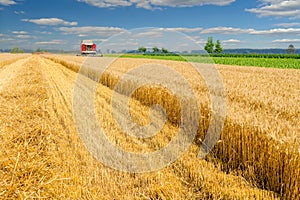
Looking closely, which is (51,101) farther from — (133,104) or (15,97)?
(133,104)

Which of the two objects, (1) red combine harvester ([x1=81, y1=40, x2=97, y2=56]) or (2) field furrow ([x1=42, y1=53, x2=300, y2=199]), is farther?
(1) red combine harvester ([x1=81, y1=40, x2=97, y2=56])

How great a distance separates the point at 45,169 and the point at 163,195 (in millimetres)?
1647

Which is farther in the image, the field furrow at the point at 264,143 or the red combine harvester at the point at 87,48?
the red combine harvester at the point at 87,48

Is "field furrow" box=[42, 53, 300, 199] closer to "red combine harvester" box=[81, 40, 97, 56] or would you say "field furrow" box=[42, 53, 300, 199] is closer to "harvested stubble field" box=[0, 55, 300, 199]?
Answer: "harvested stubble field" box=[0, 55, 300, 199]

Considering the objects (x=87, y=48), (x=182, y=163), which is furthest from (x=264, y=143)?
(x=87, y=48)

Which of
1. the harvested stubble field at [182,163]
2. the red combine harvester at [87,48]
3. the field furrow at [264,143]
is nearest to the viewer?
the field furrow at [264,143]

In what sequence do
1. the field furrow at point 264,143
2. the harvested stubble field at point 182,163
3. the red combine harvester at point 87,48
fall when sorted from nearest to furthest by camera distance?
1. the field furrow at point 264,143
2. the harvested stubble field at point 182,163
3. the red combine harvester at point 87,48

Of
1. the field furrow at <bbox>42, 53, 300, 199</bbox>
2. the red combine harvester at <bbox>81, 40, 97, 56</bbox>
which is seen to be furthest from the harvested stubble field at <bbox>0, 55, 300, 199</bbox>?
the red combine harvester at <bbox>81, 40, 97, 56</bbox>

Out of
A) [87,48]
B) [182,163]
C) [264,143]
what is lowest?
[182,163]

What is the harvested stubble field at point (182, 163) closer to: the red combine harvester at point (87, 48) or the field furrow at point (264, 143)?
the field furrow at point (264, 143)

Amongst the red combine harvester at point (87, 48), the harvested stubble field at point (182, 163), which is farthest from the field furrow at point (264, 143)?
the red combine harvester at point (87, 48)

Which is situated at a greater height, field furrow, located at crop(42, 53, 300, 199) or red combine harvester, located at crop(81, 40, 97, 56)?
red combine harvester, located at crop(81, 40, 97, 56)

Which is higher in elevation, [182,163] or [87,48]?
[87,48]

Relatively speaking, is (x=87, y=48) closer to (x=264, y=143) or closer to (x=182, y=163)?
(x=182, y=163)
